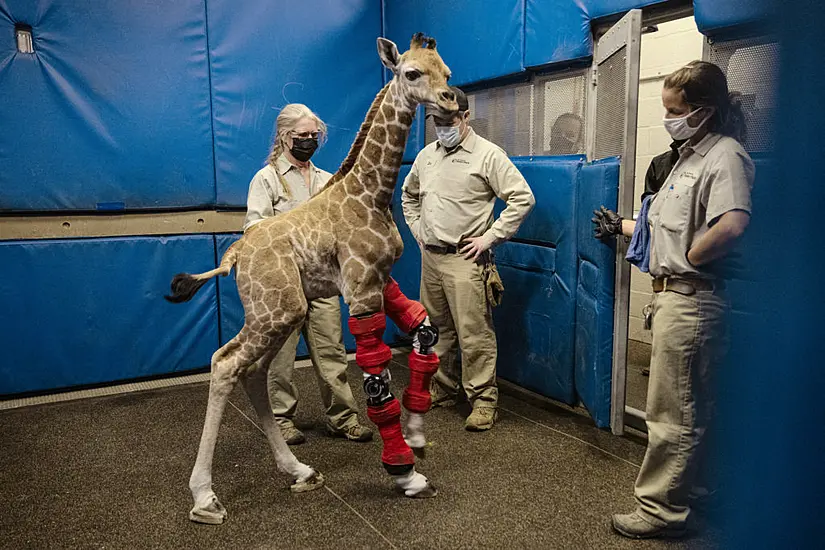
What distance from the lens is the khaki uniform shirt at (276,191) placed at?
2.90 m

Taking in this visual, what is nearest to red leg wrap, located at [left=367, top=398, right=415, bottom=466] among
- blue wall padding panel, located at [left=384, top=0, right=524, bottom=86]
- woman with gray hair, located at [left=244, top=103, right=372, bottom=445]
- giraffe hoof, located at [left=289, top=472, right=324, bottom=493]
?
giraffe hoof, located at [left=289, top=472, right=324, bottom=493]

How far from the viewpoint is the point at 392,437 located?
7.47ft

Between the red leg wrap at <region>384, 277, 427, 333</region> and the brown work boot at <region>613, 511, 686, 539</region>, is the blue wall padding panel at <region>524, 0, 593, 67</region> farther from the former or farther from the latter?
the brown work boot at <region>613, 511, 686, 539</region>

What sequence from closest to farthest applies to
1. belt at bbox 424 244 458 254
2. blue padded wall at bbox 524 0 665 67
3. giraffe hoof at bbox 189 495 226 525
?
giraffe hoof at bbox 189 495 226 525, blue padded wall at bbox 524 0 665 67, belt at bbox 424 244 458 254

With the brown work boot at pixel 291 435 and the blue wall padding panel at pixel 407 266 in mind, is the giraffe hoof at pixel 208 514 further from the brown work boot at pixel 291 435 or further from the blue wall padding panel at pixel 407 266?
the blue wall padding panel at pixel 407 266

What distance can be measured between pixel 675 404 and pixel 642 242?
58 cm

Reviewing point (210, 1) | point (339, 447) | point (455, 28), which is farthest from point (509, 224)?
point (210, 1)

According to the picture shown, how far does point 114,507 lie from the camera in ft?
7.92

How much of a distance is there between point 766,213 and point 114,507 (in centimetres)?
259

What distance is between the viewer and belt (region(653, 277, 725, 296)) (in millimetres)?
1916

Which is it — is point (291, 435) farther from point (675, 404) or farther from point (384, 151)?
point (675, 404)

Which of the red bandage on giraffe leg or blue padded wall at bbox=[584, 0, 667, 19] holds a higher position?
blue padded wall at bbox=[584, 0, 667, 19]

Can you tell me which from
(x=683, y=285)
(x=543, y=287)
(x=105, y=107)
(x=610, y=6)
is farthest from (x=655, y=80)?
(x=105, y=107)

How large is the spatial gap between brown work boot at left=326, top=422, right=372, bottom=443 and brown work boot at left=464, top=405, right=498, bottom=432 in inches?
19.4
